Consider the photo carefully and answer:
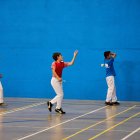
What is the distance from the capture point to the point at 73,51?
2062 centimetres

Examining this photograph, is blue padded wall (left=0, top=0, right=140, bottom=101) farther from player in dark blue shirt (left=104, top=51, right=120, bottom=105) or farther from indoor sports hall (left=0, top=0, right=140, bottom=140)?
player in dark blue shirt (left=104, top=51, right=120, bottom=105)

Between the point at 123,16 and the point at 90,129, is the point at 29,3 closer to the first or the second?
the point at 123,16

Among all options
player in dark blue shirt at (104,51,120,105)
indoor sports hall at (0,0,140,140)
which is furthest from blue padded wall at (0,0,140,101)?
player in dark blue shirt at (104,51,120,105)

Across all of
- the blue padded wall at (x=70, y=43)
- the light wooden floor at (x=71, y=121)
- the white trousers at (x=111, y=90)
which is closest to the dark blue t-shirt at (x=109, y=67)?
the white trousers at (x=111, y=90)

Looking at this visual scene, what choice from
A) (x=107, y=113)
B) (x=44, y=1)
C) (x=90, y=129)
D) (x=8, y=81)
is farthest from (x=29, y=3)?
(x=90, y=129)

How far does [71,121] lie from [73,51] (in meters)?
6.89

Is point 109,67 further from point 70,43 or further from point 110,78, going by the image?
point 70,43

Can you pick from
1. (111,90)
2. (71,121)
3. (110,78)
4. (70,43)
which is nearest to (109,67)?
(110,78)

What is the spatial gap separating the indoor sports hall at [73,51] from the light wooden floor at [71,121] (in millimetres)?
316

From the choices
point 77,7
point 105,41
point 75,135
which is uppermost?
point 77,7

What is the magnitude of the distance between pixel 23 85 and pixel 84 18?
146 inches

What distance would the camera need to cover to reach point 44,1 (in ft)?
68.5

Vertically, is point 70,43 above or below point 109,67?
above

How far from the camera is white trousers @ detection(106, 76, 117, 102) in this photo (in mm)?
18703
